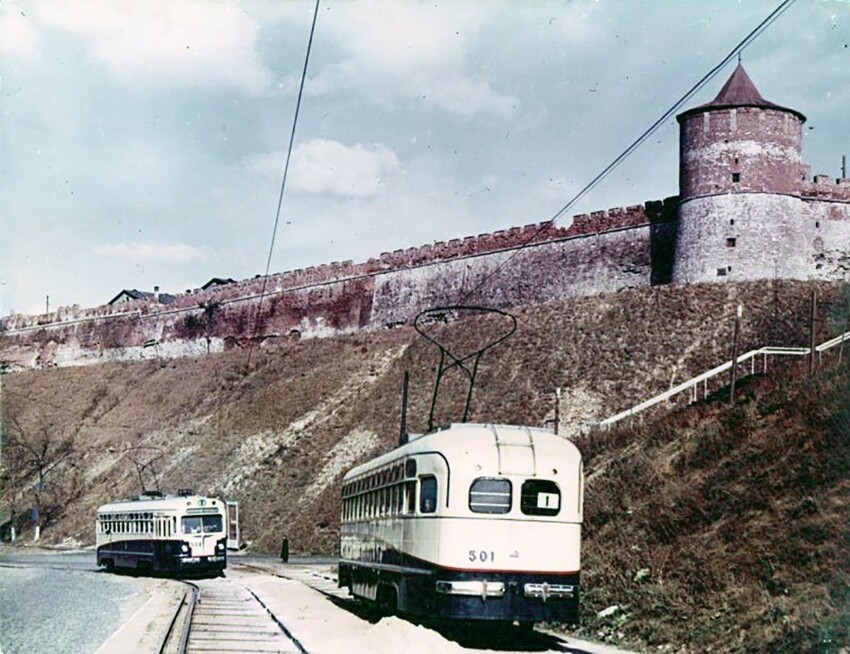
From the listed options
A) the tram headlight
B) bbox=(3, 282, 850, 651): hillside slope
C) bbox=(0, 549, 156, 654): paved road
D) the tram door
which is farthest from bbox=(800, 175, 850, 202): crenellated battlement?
the tram headlight

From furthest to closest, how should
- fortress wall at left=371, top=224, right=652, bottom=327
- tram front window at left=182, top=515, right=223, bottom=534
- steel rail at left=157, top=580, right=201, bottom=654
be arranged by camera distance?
1. fortress wall at left=371, top=224, right=652, bottom=327
2. tram front window at left=182, top=515, right=223, bottom=534
3. steel rail at left=157, top=580, right=201, bottom=654

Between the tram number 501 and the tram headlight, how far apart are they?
27cm

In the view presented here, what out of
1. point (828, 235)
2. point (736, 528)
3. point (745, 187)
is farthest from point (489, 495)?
point (828, 235)

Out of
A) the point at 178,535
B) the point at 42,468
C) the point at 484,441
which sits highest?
the point at 484,441

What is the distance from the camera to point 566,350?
45156 mm

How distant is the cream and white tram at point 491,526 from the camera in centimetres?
1461

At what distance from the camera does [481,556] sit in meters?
14.7

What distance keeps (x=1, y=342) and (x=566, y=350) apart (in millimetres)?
60048

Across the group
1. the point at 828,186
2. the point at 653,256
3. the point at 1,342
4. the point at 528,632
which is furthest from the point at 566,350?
the point at 1,342

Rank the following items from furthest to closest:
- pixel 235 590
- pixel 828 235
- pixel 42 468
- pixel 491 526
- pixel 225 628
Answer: pixel 42 468, pixel 828 235, pixel 235 590, pixel 225 628, pixel 491 526

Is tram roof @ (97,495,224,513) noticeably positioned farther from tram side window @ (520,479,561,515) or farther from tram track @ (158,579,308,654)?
tram side window @ (520,479,561,515)

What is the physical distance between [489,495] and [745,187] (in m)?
32.3

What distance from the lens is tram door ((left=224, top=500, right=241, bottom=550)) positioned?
4519 centimetres

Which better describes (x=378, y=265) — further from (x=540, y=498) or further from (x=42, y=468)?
(x=540, y=498)
